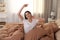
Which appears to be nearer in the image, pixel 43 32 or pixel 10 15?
pixel 43 32

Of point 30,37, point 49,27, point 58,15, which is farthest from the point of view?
point 58,15

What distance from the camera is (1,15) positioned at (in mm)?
5820

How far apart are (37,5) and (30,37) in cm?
275

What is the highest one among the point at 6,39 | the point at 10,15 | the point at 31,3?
the point at 31,3

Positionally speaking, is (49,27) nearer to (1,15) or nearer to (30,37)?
(30,37)

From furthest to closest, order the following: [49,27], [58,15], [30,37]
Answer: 1. [58,15]
2. [49,27]
3. [30,37]

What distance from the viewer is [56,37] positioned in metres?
3.06

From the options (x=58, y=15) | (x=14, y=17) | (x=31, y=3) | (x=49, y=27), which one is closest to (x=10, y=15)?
(x=14, y=17)

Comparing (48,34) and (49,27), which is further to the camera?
(49,27)

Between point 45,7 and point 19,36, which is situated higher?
point 45,7

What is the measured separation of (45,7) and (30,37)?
2.75 metres

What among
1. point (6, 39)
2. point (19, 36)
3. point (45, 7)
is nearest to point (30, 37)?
point (19, 36)

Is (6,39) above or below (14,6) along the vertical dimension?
below

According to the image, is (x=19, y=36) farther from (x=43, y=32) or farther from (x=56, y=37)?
(x=56, y=37)
